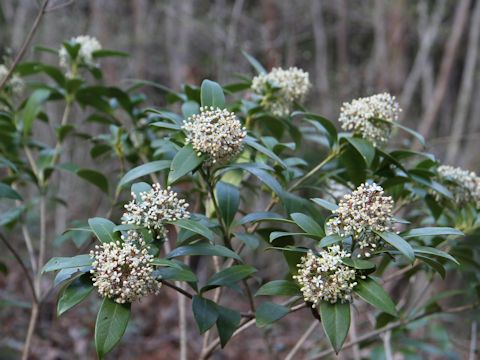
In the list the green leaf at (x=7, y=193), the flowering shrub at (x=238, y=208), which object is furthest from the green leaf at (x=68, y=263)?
the green leaf at (x=7, y=193)

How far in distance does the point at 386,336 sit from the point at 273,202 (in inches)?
41.3

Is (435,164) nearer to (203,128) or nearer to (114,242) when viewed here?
(203,128)

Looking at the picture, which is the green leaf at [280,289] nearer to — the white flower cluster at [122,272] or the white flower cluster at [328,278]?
the white flower cluster at [328,278]

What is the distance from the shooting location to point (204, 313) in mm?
1415

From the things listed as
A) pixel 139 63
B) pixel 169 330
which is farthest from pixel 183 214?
pixel 139 63

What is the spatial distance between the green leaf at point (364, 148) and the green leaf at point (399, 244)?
1.29 ft

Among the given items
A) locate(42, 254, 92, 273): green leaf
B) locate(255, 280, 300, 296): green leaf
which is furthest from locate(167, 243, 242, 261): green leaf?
locate(42, 254, 92, 273): green leaf

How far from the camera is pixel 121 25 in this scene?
7168 millimetres

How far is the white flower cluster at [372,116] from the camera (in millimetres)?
1752

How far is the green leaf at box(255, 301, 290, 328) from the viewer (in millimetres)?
1393

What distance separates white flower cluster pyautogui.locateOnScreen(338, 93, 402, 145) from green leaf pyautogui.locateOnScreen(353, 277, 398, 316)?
1.97ft

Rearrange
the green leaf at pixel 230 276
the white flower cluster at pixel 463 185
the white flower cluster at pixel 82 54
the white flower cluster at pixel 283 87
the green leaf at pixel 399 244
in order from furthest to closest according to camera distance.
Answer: the white flower cluster at pixel 82 54 < the white flower cluster at pixel 283 87 < the white flower cluster at pixel 463 185 < the green leaf at pixel 230 276 < the green leaf at pixel 399 244

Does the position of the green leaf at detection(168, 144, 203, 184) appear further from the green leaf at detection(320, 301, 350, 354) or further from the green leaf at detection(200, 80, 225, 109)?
the green leaf at detection(320, 301, 350, 354)

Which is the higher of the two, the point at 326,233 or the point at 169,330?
the point at 326,233
